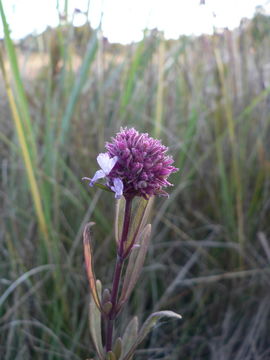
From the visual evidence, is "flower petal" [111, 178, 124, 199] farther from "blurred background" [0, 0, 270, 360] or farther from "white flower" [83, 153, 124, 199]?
"blurred background" [0, 0, 270, 360]

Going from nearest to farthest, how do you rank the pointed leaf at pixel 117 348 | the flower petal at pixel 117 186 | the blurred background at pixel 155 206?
the flower petal at pixel 117 186 < the pointed leaf at pixel 117 348 < the blurred background at pixel 155 206

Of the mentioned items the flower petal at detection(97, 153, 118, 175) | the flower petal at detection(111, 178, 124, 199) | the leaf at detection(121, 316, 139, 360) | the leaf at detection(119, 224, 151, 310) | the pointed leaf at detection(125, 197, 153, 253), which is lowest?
the leaf at detection(121, 316, 139, 360)

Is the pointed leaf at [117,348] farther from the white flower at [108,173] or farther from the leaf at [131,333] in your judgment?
the white flower at [108,173]

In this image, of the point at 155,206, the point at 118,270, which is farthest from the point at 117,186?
the point at 155,206

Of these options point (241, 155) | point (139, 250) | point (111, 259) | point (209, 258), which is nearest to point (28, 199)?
point (111, 259)

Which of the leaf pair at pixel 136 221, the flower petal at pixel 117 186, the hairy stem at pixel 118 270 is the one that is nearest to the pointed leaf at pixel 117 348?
the hairy stem at pixel 118 270

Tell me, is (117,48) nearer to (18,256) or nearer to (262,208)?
(262,208)

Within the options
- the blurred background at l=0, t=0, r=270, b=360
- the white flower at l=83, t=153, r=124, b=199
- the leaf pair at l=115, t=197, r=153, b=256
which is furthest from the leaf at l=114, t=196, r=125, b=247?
the blurred background at l=0, t=0, r=270, b=360
